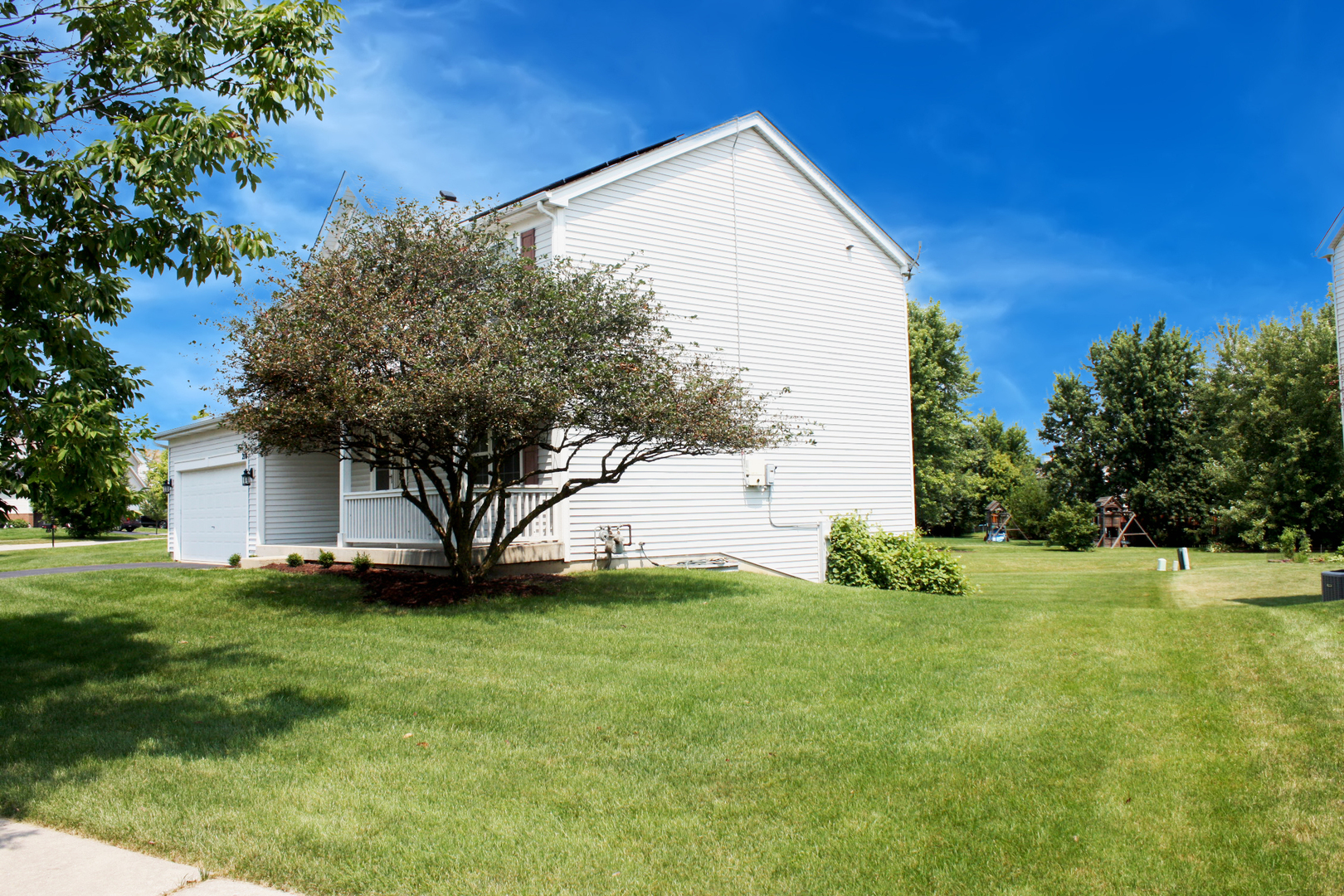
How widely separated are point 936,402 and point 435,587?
24724 mm

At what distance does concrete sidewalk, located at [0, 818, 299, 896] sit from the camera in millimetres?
3740

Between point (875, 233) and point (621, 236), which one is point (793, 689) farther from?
point (875, 233)

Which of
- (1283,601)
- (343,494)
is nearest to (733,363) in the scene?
(343,494)

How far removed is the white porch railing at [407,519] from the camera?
13.8 metres

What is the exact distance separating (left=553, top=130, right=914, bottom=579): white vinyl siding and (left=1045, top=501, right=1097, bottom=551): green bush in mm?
16644

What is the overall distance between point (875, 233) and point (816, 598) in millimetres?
10059

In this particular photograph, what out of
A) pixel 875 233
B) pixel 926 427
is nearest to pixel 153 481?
pixel 926 427

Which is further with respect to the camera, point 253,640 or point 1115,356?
point 1115,356

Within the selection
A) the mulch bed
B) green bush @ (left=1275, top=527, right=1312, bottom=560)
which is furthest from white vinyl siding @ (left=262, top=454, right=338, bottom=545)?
green bush @ (left=1275, top=527, right=1312, bottom=560)

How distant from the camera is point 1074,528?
108 feet

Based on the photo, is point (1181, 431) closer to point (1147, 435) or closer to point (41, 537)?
point (1147, 435)

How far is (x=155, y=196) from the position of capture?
5910 millimetres

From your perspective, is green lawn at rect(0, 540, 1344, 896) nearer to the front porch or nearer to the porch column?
the front porch

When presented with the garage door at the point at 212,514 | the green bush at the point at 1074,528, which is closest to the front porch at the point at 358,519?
the garage door at the point at 212,514
